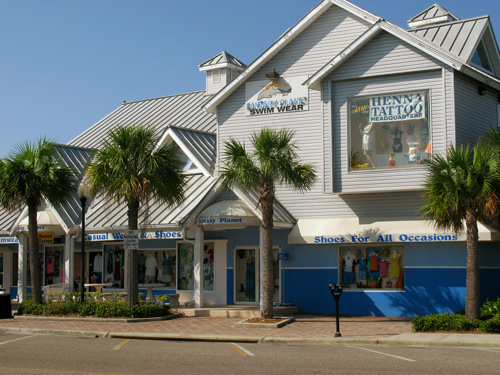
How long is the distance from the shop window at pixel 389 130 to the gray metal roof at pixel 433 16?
7839 mm

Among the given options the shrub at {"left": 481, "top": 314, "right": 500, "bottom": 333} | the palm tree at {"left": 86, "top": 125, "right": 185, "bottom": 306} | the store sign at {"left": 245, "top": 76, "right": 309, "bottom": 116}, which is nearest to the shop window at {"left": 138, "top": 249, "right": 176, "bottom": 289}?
the palm tree at {"left": 86, "top": 125, "right": 185, "bottom": 306}

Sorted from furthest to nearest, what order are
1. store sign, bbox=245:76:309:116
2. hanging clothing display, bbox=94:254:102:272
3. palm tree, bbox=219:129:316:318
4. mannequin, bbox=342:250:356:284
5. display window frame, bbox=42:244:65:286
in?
display window frame, bbox=42:244:65:286, hanging clothing display, bbox=94:254:102:272, store sign, bbox=245:76:309:116, mannequin, bbox=342:250:356:284, palm tree, bbox=219:129:316:318

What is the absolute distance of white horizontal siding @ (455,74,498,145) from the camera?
824 inches

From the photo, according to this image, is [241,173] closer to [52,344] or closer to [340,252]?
[340,252]

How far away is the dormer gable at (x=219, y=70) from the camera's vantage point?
3569 centimetres

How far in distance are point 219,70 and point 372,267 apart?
1707cm

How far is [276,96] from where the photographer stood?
24.5 meters

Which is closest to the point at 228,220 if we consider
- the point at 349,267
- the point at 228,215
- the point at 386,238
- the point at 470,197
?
the point at 228,215

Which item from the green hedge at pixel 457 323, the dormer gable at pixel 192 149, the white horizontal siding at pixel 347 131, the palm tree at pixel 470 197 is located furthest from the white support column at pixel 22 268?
the palm tree at pixel 470 197

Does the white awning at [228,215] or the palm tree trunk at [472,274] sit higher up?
the white awning at [228,215]

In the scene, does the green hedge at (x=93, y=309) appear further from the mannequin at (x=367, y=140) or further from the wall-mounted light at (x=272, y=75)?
the wall-mounted light at (x=272, y=75)

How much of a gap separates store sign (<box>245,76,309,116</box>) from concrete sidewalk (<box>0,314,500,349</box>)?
288 inches

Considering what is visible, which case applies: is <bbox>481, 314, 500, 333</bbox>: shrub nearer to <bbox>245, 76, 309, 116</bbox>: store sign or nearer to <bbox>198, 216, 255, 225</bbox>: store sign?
<bbox>198, 216, 255, 225</bbox>: store sign

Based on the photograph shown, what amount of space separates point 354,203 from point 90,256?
42.5 feet
